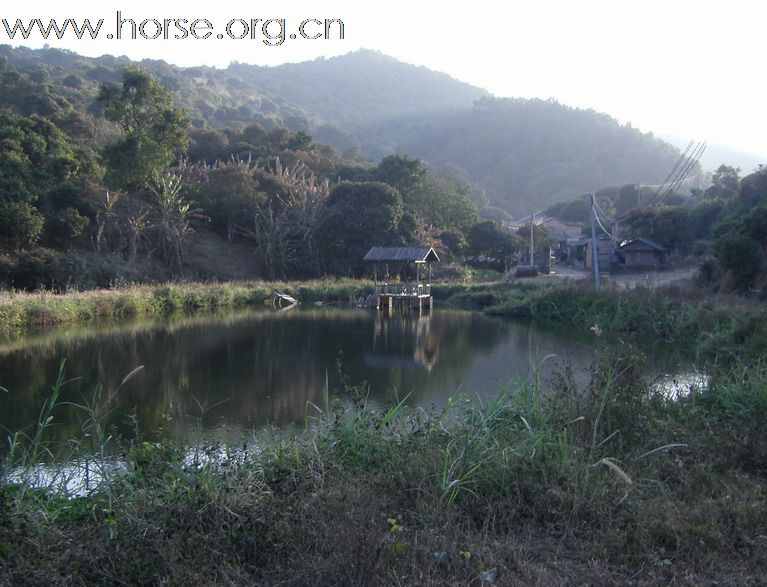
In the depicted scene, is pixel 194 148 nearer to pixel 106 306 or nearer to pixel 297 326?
pixel 106 306

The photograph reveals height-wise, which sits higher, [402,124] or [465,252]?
[402,124]

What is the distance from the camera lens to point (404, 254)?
2736 centimetres

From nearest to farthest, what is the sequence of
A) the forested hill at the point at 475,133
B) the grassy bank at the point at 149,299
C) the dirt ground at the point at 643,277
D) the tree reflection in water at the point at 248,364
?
1. the tree reflection in water at the point at 248,364
2. the grassy bank at the point at 149,299
3. the dirt ground at the point at 643,277
4. the forested hill at the point at 475,133

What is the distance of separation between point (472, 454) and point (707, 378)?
154 inches

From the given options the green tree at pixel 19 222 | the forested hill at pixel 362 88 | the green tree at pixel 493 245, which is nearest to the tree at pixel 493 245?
the green tree at pixel 493 245

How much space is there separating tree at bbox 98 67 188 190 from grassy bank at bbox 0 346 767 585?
26498 millimetres

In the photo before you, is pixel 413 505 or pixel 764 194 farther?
pixel 764 194

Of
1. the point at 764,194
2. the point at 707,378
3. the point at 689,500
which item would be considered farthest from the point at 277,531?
the point at 764,194

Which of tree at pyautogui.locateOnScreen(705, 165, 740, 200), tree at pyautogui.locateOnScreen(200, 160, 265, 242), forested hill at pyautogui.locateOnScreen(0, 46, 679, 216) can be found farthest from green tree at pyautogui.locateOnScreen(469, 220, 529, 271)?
forested hill at pyautogui.locateOnScreen(0, 46, 679, 216)

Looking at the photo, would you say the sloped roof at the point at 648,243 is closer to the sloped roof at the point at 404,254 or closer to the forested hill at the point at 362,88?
the sloped roof at the point at 404,254

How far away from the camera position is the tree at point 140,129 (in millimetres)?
28812

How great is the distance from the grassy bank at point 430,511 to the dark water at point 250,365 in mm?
830

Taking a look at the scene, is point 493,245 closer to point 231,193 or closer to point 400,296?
point 400,296

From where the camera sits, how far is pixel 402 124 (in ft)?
309
